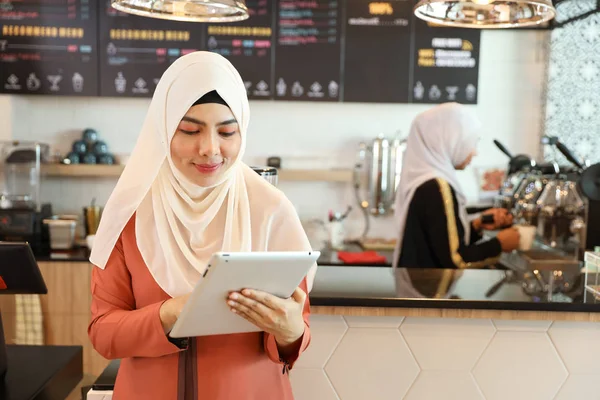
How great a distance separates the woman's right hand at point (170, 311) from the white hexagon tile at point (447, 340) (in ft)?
2.35

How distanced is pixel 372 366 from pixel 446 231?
83 cm

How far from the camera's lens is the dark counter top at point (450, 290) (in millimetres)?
1653

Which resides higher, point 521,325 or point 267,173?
point 267,173

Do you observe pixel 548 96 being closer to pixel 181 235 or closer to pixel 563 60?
pixel 563 60

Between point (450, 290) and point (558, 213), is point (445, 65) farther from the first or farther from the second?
point (450, 290)

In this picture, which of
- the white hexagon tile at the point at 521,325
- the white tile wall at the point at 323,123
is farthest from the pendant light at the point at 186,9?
the white tile wall at the point at 323,123

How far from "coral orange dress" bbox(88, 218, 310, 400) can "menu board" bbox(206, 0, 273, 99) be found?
9.04 ft

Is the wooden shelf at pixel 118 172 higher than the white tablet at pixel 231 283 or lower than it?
lower

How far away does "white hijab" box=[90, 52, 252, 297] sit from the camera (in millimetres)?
1229

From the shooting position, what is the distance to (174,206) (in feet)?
4.09

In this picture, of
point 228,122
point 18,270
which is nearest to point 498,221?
point 228,122

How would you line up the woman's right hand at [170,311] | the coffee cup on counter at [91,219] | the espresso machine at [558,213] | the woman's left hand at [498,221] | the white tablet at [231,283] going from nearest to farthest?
the white tablet at [231,283] < the woman's right hand at [170,311] < the espresso machine at [558,213] < the woman's left hand at [498,221] < the coffee cup on counter at [91,219]

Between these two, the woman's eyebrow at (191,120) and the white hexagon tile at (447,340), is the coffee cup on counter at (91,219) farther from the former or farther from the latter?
the woman's eyebrow at (191,120)

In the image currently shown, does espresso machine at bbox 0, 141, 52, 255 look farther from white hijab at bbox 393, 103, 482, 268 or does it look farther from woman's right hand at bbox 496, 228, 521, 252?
woman's right hand at bbox 496, 228, 521, 252
